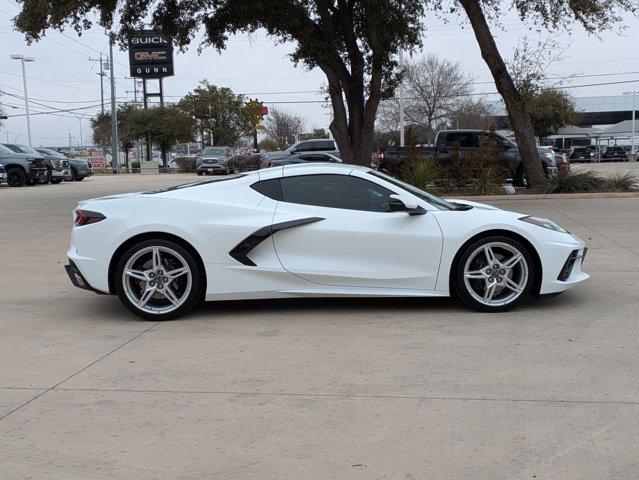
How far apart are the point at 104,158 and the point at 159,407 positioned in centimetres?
7721

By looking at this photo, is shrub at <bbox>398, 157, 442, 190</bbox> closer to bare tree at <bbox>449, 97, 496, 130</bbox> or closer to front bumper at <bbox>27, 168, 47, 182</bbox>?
front bumper at <bbox>27, 168, 47, 182</bbox>

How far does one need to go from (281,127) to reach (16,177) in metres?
59.1

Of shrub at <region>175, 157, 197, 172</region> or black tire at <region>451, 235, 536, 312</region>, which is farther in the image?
shrub at <region>175, 157, 197, 172</region>

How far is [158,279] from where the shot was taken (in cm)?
600

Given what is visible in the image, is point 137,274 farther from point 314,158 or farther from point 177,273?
point 314,158

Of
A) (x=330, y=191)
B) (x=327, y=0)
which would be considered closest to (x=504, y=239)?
(x=330, y=191)

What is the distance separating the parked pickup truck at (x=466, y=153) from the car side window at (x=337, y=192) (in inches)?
468

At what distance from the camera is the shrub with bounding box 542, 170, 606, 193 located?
17078 mm

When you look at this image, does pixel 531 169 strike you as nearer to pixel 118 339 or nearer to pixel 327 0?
pixel 327 0

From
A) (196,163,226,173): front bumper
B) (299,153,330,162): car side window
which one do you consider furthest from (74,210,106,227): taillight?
(196,163,226,173): front bumper

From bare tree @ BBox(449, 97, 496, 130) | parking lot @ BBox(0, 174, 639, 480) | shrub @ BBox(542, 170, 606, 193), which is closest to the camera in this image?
parking lot @ BBox(0, 174, 639, 480)

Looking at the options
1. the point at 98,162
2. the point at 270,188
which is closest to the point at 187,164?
the point at 98,162

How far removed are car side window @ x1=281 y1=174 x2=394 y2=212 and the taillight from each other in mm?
1689

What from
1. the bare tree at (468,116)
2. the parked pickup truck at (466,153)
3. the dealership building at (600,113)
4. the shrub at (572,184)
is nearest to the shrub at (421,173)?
the parked pickup truck at (466,153)
